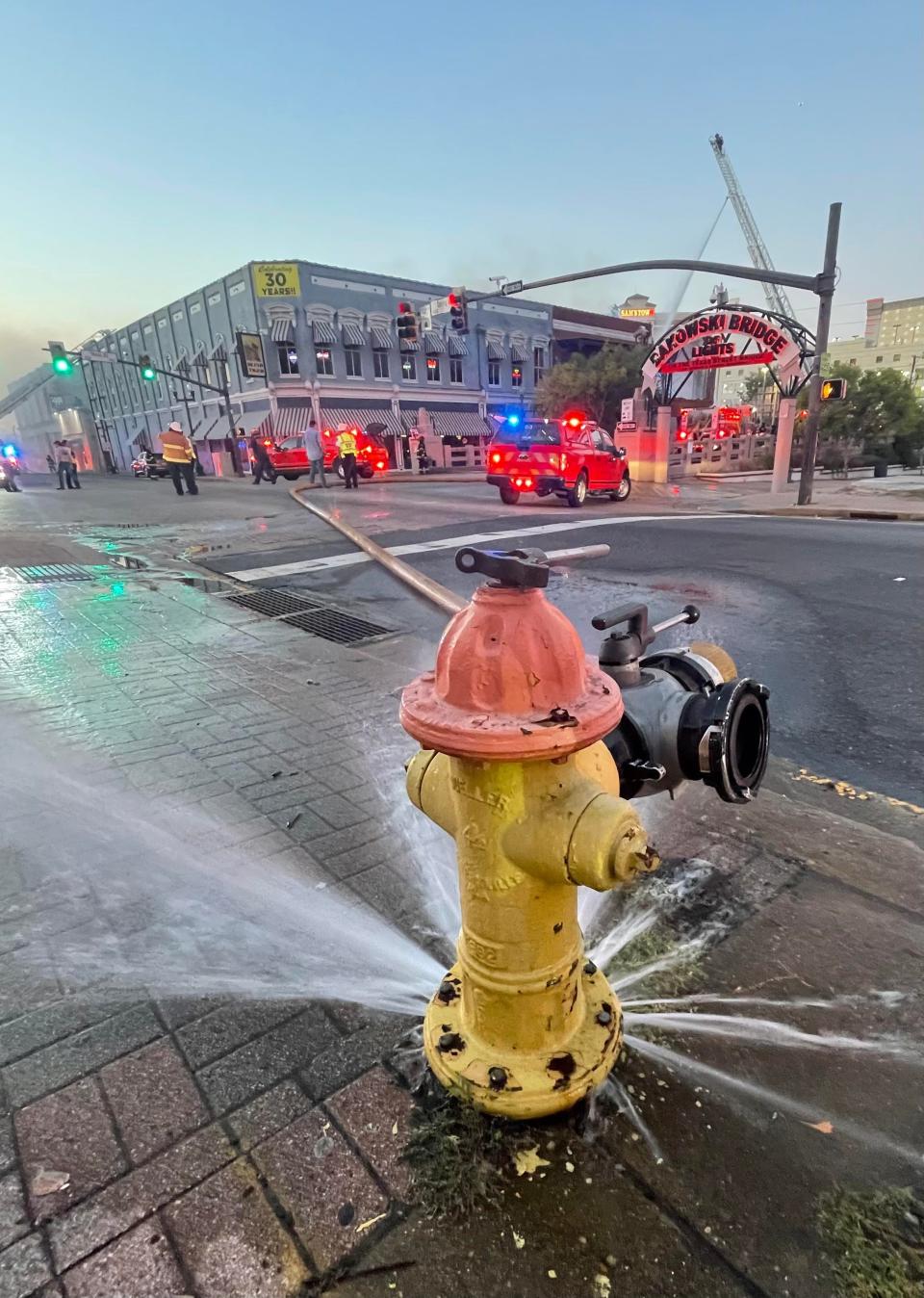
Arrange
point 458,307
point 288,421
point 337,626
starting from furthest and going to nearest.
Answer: point 288,421
point 458,307
point 337,626

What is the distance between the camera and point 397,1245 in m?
1.24

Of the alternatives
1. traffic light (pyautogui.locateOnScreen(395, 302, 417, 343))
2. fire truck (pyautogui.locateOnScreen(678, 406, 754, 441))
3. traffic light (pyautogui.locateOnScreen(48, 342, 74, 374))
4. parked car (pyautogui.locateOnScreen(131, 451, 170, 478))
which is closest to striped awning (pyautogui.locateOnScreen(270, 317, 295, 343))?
parked car (pyautogui.locateOnScreen(131, 451, 170, 478))

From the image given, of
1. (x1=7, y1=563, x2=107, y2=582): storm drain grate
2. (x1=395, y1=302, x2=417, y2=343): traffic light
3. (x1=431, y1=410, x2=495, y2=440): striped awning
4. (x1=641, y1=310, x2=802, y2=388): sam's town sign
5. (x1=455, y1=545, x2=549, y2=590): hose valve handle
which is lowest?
(x1=7, y1=563, x2=107, y2=582): storm drain grate

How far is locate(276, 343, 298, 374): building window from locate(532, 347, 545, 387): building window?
19372mm

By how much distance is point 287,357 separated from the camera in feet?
120

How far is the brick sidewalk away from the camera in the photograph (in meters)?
1.25

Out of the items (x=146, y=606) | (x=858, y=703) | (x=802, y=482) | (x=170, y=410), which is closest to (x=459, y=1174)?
(x=858, y=703)

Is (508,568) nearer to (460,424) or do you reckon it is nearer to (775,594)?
(775,594)

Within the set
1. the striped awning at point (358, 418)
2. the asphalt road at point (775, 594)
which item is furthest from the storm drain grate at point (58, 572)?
the striped awning at point (358, 418)

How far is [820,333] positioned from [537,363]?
1448 inches

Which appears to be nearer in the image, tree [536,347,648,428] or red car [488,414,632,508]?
red car [488,414,632,508]

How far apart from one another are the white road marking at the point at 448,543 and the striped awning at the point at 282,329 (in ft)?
97.0

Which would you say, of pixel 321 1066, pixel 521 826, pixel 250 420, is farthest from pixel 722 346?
pixel 250 420

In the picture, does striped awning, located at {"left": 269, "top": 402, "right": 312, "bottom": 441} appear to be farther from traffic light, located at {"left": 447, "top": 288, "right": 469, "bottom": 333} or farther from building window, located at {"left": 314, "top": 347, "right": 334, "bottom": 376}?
traffic light, located at {"left": 447, "top": 288, "right": 469, "bottom": 333}
